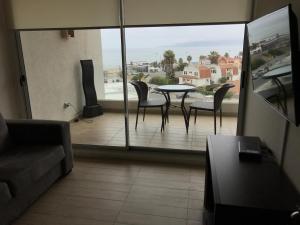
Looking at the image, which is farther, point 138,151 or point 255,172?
point 138,151

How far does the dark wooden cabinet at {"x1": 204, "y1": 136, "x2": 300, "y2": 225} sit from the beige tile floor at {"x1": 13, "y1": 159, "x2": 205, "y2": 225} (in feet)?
2.48

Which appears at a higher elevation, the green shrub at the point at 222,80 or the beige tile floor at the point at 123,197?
the green shrub at the point at 222,80

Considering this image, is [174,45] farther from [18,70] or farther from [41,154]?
[41,154]

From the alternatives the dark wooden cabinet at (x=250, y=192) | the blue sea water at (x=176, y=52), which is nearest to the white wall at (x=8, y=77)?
the blue sea water at (x=176, y=52)

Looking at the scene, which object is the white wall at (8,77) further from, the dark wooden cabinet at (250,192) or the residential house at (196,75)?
the residential house at (196,75)

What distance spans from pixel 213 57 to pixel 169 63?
84 centimetres

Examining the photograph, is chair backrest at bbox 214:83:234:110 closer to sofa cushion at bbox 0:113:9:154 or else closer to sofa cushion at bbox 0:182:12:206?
sofa cushion at bbox 0:113:9:154

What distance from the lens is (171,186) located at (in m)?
2.57

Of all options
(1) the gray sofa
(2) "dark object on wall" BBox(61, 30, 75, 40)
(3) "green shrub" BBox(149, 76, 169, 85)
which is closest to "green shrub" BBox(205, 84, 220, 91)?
(3) "green shrub" BBox(149, 76, 169, 85)

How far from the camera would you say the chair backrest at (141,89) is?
4.15 meters

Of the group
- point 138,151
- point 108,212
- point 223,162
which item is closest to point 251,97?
point 223,162

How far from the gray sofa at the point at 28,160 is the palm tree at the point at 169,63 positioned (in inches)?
107

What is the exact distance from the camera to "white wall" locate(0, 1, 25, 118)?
2971mm

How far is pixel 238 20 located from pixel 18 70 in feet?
8.83
